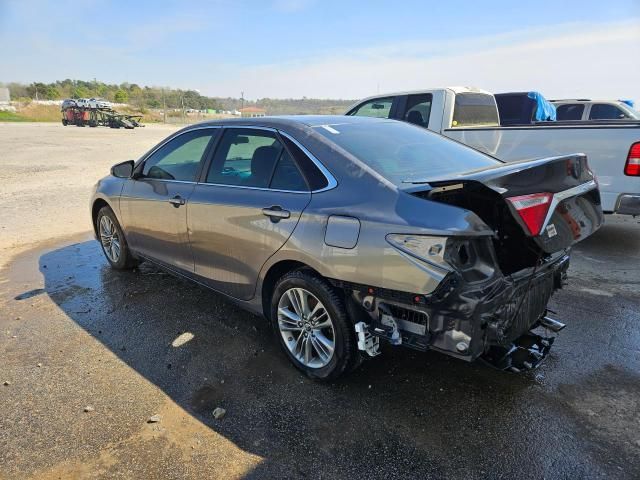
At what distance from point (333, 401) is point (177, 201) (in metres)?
2.16

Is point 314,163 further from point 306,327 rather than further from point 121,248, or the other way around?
point 121,248

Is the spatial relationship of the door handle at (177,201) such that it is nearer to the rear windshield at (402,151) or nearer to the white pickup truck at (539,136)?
the rear windshield at (402,151)

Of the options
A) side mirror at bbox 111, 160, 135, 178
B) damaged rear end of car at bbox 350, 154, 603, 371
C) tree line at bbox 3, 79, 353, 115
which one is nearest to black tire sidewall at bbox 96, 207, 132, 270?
side mirror at bbox 111, 160, 135, 178

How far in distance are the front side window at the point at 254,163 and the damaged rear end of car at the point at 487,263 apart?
35.7 inches

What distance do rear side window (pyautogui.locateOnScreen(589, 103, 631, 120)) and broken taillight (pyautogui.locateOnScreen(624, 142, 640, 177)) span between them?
9.05 metres

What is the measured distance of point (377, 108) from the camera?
8.34 m

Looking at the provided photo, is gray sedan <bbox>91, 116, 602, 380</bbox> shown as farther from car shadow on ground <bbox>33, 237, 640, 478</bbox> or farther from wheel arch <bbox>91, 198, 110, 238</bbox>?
wheel arch <bbox>91, 198, 110, 238</bbox>

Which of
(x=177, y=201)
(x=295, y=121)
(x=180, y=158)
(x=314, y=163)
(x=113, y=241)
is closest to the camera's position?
(x=314, y=163)

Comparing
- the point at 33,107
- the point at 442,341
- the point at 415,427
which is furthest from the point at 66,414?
the point at 33,107

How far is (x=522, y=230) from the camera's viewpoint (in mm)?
2521

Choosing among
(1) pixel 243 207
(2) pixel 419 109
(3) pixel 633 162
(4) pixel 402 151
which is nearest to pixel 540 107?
(2) pixel 419 109

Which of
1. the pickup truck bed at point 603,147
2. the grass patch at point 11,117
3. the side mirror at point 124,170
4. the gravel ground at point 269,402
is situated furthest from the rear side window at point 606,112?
the grass patch at point 11,117

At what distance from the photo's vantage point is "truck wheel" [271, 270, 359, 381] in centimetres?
288

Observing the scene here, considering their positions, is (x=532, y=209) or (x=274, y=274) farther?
(x=274, y=274)
